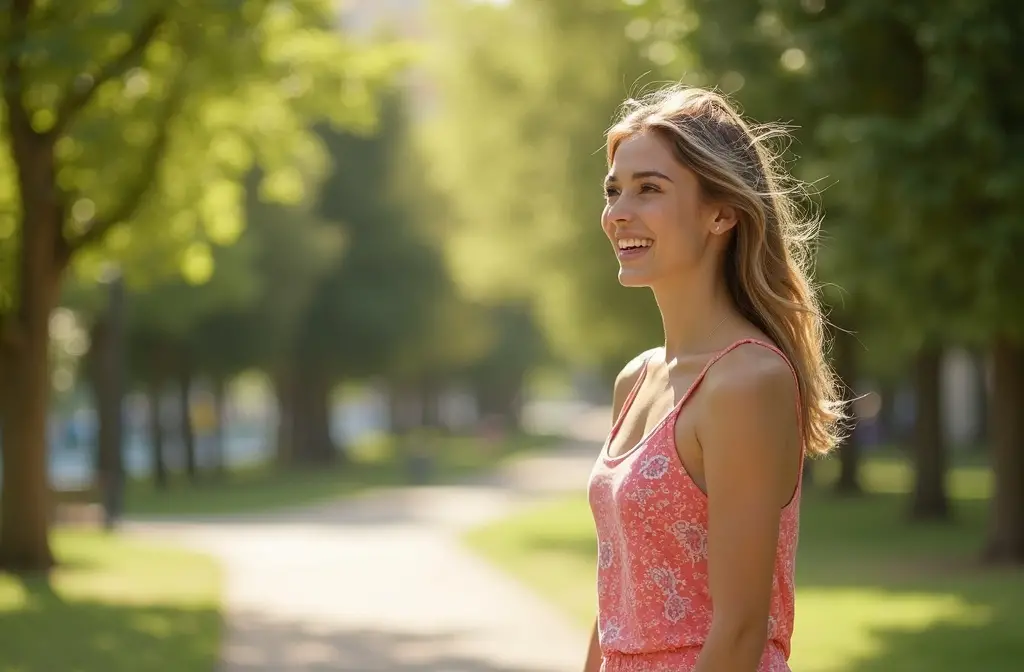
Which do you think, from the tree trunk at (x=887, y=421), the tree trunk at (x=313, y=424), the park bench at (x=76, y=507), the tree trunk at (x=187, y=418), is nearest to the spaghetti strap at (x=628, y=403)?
the park bench at (x=76, y=507)

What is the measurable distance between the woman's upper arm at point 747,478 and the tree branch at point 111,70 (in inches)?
480

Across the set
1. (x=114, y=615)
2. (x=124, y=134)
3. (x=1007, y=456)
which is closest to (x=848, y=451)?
(x=1007, y=456)

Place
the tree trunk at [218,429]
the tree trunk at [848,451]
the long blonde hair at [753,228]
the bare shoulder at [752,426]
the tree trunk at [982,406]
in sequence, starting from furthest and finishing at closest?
1. the tree trunk at [982,406]
2. the tree trunk at [218,429]
3. the tree trunk at [848,451]
4. the long blonde hair at [753,228]
5. the bare shoulder at [752,426]

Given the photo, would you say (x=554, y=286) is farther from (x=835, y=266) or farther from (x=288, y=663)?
(x=288, y=663)

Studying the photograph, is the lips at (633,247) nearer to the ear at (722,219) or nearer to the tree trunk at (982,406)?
the ear at (722,219)

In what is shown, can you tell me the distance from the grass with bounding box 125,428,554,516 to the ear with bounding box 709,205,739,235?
90.2 ft

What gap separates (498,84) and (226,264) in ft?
31.5

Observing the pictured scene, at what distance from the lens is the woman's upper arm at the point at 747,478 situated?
2461 mm

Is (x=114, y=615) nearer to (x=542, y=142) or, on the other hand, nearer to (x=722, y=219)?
(x=722, y=219)

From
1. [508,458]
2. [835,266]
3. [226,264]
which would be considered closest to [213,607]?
[835,266]

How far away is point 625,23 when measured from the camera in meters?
22.1

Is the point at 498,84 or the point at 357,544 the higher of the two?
the point at 498,84

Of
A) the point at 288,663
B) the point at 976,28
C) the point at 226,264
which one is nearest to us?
the point at 288,663

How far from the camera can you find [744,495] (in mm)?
2461
